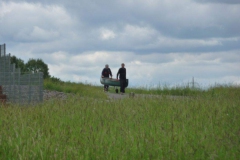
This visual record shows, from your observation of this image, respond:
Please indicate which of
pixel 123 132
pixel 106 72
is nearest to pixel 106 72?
pixel 106 72

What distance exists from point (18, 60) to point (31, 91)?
27.6m

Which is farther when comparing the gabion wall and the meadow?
the gabion wall

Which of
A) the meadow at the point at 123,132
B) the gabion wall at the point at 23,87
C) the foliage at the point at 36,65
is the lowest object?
the meadow at the point at 123,132

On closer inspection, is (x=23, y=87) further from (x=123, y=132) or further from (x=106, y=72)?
(x=106, y=72)

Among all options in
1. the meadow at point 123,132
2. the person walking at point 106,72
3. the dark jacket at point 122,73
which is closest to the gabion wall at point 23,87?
the meadow at point 123,132

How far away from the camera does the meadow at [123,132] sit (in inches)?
218

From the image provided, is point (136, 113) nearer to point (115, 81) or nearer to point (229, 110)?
point (229, 110)

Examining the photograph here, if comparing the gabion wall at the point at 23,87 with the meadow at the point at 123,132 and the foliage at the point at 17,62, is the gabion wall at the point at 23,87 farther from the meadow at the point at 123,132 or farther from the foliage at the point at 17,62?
the foliage at the point at 17,62

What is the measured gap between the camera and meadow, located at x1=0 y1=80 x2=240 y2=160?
18.2 feet

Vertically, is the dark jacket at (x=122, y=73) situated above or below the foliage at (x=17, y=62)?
below

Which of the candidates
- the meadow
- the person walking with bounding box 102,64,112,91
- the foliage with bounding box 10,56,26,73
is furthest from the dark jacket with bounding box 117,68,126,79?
the foliage with bounding box 10,56,26,73

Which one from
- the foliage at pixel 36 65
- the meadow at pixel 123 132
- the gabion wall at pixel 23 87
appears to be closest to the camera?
the meadow at pixel 123 132

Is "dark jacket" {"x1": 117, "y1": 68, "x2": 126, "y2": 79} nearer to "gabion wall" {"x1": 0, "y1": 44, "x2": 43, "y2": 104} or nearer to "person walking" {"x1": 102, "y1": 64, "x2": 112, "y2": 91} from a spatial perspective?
"person walking" {"x1": 102, "y1": 64, "x2": 112, "y2": 91}

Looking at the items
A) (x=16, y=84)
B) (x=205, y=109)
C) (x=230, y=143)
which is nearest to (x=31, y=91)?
(x=16, y=84)
